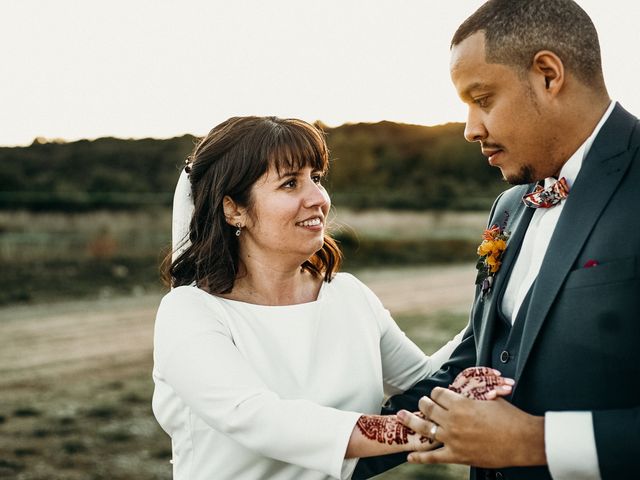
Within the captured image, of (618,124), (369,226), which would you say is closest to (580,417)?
(618,124)

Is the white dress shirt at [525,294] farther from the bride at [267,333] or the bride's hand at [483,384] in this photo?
the bride at [267,333]

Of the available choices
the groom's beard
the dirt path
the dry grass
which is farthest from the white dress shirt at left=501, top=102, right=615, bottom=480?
the dirt path

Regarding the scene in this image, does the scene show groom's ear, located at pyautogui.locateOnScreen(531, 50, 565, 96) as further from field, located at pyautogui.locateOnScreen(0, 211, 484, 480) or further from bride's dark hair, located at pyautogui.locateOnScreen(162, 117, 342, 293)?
field, located at pyautogui.locateOnScreen(0, 211, 484, 480)

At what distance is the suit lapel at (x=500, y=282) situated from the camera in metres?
2.77

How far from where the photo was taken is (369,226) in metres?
23.6

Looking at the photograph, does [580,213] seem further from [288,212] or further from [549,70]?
[288,212]

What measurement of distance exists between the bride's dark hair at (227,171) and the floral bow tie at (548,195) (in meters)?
0.95

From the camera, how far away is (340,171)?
32.3 metres

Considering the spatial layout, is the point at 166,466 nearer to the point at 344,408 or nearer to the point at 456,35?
the point at 344,408

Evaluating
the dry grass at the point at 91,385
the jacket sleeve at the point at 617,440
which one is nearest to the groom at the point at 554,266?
the jacket sleeve at the point at 617,440

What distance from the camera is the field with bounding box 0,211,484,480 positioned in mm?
6226

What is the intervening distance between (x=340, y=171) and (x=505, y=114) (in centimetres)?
2983

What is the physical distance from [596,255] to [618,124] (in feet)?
1.63

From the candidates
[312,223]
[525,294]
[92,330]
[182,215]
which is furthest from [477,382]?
[92,330]
